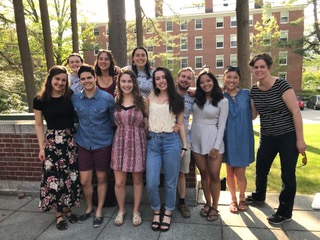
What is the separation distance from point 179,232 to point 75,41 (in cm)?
1080

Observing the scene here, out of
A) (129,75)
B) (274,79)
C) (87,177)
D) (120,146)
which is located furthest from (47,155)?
(274,79)

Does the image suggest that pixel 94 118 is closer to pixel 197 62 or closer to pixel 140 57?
pixel 140 57

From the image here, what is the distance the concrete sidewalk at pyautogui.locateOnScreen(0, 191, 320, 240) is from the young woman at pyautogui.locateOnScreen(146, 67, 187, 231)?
27 centimetres

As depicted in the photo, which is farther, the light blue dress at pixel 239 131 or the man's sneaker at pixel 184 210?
the man's sneaker at pixel 184 210

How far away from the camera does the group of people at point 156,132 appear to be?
3.46 metres

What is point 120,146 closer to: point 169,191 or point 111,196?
point 169,191

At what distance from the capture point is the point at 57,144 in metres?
3.58

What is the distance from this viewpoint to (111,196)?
13.9 feet

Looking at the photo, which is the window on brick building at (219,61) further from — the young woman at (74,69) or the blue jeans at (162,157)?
the blue jeans at (162,157)

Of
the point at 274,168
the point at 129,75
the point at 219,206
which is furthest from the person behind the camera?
the point at 274,168

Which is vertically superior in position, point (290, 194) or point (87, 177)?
point (87, 177)

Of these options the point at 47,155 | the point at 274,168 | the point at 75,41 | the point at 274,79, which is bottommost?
the point at 274,168

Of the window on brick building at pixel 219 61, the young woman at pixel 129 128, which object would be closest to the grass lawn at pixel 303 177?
the young woman at pixel 129 128

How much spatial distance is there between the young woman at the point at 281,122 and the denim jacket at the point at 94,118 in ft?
6.38
